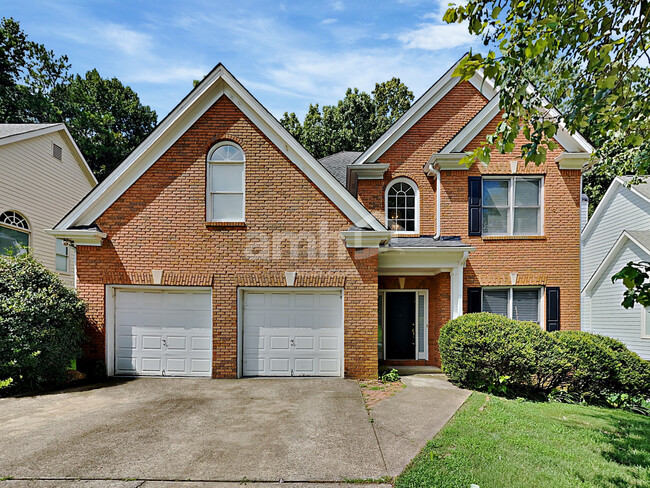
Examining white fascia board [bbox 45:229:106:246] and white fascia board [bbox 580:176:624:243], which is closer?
white fascia board [bbox 45:229:106:246]

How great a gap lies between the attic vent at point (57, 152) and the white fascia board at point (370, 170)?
13.2 m

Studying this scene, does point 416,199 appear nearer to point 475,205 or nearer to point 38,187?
point 475,205

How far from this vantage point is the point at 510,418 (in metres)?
6.65

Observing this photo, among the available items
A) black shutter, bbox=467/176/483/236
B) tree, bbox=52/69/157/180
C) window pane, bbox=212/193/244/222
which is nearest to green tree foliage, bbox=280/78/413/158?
tree, bbox=52/69/157/180

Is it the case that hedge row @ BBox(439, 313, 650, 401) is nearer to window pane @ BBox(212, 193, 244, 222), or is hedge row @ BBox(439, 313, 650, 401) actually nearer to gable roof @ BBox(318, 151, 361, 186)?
window pane @ BBox(212, 193, 244, 222)

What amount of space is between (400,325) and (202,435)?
7.52m

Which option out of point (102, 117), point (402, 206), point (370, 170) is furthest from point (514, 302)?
point (102, 117)

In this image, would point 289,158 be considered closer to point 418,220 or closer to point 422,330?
point 418,220

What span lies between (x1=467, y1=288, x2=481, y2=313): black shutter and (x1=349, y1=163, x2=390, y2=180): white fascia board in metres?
4.45

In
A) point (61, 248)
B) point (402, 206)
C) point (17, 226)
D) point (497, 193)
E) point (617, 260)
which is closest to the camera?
point (497, 193)

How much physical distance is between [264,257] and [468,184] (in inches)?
258

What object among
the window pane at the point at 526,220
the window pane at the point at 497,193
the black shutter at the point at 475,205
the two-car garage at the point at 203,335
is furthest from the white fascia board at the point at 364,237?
the window pane at the point at 526,220

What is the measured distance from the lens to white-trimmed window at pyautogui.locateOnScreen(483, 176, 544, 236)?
1120 cm

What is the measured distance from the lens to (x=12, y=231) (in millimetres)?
13492
